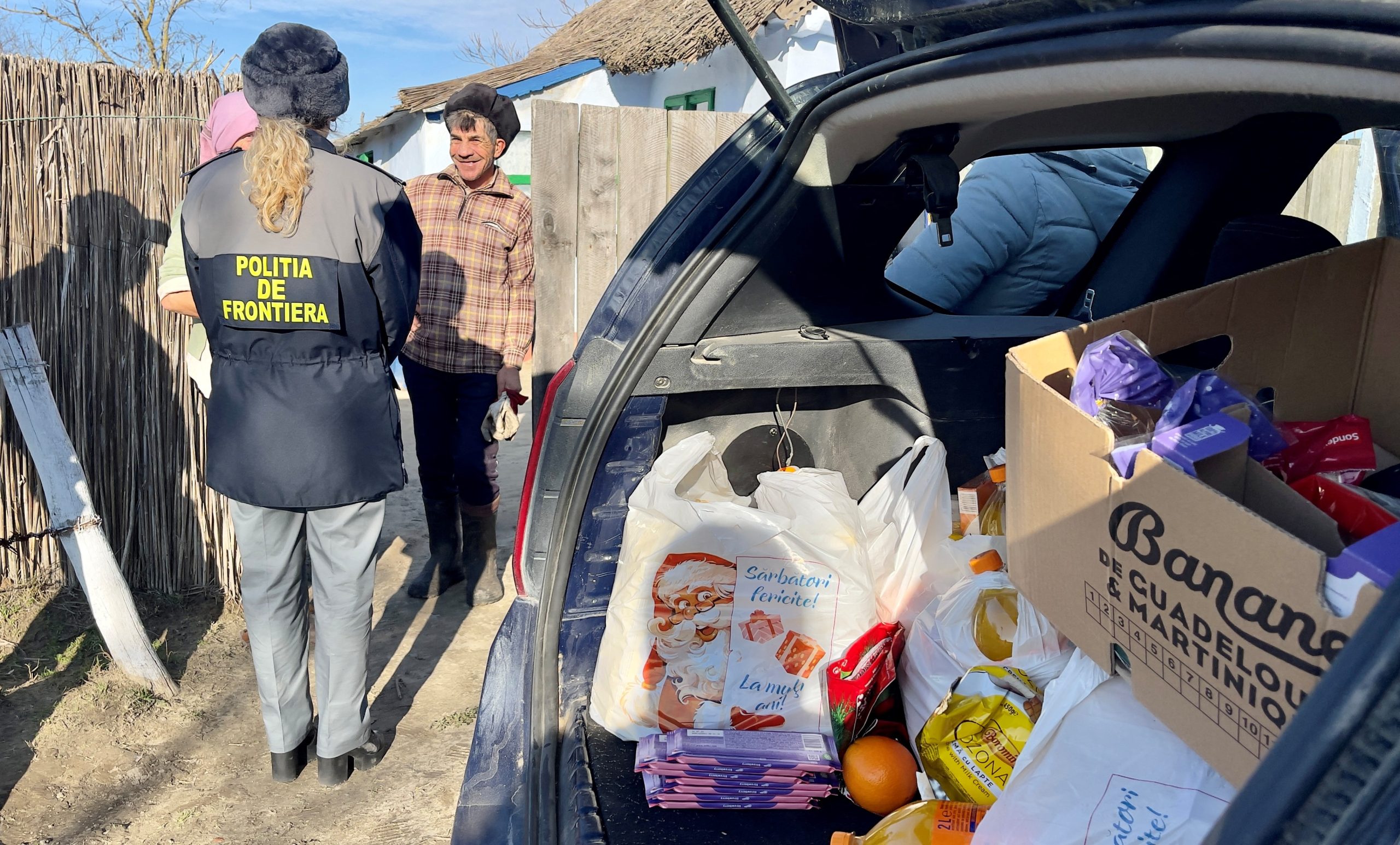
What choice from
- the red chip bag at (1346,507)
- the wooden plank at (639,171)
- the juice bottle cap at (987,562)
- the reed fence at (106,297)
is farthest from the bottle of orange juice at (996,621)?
the reed fence at (106,297)

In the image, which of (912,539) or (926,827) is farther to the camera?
(912,539)

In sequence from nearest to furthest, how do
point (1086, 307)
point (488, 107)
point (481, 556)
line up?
1. point (1086, 307)
2. point (488, 107)
3. point (481, 556)

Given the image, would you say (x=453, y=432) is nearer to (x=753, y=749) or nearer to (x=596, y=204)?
(x=596, y=204)

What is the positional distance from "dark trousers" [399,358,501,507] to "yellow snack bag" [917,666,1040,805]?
8.76 feet

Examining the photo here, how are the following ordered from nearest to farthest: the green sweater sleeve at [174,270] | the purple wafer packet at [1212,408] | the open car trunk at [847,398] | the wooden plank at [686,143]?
the purple wafer packet at [1212,408] < the open car trunk at [847,398] < the green sweater sleeve at [174,270] < the wooden plank at [686,143]

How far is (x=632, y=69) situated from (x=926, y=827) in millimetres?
10955

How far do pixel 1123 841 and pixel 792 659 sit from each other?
669 millimetres

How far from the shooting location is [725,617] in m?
1.68

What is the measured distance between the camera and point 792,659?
1704 millimetres

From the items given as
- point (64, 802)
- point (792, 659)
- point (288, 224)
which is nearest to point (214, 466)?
point (288, 224)

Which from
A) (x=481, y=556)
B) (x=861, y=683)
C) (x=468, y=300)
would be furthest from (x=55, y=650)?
(x=861, y=683)

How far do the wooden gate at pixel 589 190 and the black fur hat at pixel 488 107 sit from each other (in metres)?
0.28

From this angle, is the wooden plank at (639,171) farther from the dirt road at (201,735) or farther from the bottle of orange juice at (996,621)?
the bottle of orange juice at (996,621)

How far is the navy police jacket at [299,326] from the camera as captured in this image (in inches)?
94.0
